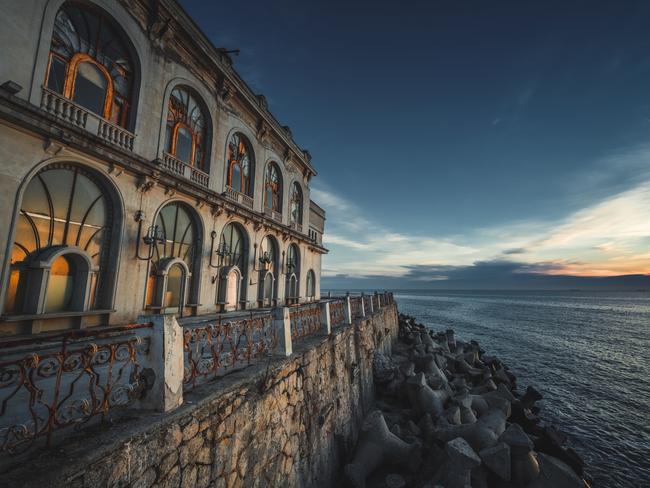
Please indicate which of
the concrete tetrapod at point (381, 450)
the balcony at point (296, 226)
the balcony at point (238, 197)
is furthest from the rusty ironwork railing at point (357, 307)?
the balcony at point (296, 226)

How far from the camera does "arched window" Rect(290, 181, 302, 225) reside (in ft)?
72.2

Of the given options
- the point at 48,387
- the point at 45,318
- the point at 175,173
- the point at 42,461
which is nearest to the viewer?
the point at 42,461

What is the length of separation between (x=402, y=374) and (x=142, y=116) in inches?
550

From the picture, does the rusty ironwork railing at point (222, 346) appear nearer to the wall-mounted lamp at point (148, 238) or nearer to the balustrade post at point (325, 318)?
the balustrade post at point (325, 318)

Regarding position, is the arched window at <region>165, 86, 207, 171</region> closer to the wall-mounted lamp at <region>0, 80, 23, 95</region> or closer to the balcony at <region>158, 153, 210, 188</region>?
the balcony at <region>158, 153, 210, 188</region>

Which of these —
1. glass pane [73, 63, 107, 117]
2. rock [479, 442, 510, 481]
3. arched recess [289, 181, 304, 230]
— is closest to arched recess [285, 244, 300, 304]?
arched recess [289, 181, 304, 230]

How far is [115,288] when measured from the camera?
28.8ft

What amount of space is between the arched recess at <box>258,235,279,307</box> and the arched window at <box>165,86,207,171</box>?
19.7 feet

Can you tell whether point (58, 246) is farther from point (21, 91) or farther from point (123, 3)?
point (123, 3)

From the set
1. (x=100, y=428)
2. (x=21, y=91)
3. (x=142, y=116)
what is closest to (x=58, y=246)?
(x=21, y=91)

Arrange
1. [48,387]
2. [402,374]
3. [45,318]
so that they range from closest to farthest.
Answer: [48,387]
[45,318]
[402,374]

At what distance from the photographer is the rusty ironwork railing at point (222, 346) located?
3.94 metres

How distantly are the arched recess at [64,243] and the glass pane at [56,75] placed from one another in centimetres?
217

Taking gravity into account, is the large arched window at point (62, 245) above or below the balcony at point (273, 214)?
below
